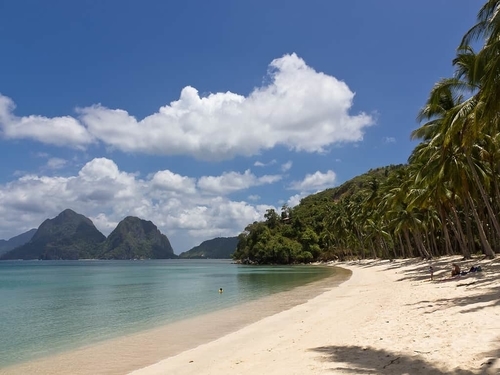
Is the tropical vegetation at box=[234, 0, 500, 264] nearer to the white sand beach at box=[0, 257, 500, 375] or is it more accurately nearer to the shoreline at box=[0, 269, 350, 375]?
the white sand beach at box=[0, 257, 500, 375]

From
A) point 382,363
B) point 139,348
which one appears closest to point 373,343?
point 382,363

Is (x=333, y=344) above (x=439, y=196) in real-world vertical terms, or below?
below

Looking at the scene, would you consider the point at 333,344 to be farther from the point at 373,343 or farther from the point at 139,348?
the point at 139,348

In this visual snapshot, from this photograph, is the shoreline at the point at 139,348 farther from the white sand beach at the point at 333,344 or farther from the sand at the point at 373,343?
the sand at the point at 373,343

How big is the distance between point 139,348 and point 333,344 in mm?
6785

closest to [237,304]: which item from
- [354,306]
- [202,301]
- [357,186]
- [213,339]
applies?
[202,301]

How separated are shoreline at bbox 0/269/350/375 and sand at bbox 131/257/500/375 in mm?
998

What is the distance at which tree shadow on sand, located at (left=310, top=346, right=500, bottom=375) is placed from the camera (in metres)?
6.71

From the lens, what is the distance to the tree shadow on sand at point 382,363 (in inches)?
264

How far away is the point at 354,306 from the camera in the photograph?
18203 mm

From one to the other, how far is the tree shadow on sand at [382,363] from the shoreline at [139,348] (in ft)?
18.1

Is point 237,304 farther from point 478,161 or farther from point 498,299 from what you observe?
point 478,161

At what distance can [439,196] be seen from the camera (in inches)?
1340

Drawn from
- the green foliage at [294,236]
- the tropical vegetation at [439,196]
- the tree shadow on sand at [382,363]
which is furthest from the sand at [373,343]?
the green foliage at [294,236]
